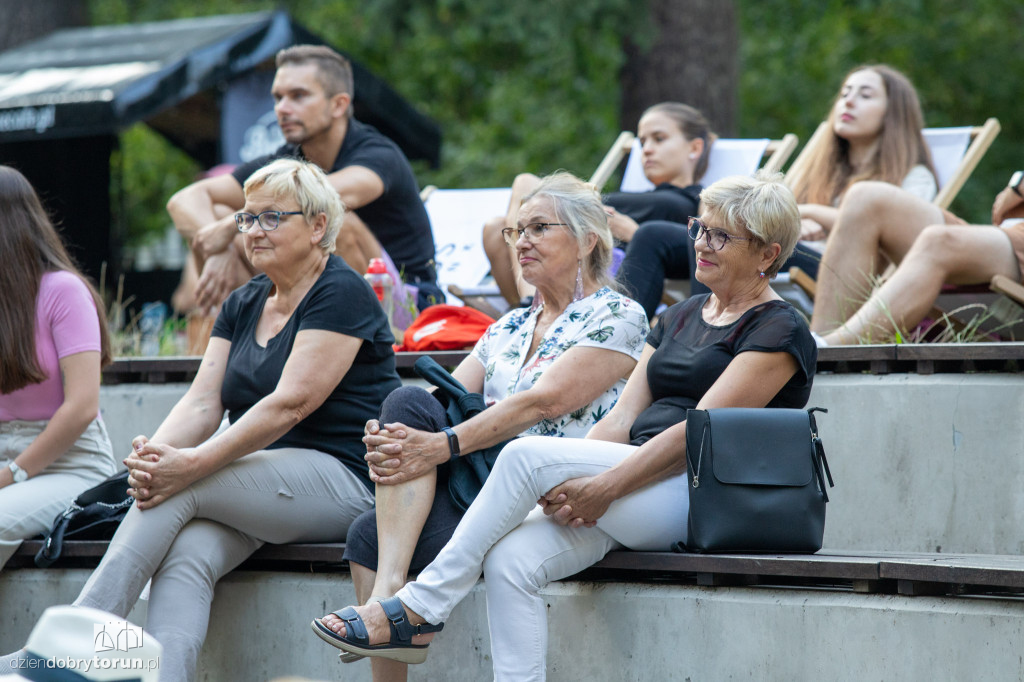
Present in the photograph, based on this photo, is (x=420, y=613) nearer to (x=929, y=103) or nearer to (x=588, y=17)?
(x=588, y=17)

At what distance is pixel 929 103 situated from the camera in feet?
51.1

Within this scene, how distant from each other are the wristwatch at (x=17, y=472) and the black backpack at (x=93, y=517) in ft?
0.81

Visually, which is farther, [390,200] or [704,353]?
[390,200]

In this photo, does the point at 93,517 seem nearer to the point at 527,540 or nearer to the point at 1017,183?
the point at 527,540

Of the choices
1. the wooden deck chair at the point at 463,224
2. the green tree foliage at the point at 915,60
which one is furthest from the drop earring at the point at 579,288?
the green tree foliage at the point at 915,60

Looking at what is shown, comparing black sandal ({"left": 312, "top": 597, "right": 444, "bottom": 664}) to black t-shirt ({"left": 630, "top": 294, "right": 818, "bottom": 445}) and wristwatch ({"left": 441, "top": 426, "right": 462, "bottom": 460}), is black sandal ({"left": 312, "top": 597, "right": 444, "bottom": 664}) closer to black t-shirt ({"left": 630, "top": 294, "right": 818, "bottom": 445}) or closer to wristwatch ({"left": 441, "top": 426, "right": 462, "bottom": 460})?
wristwatch ({"left": 441, "top": 426, "right": 462, "bottom": 460})

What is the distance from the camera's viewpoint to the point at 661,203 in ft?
20.4

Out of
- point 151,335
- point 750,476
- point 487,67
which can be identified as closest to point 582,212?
point 750,476

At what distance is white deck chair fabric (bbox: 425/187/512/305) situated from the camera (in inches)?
274

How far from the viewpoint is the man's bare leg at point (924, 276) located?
4805mm

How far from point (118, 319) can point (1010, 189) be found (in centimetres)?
465

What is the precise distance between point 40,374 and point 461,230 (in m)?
3.11

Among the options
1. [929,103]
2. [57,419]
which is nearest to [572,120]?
[929,103]

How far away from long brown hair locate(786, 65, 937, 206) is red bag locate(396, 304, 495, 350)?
1898 mm
